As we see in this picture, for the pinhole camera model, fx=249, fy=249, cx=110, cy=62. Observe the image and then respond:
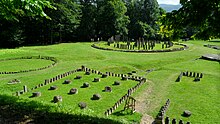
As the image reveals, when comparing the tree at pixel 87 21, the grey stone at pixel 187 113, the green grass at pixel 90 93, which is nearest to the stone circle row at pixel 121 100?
the green grass at pixel 90 93

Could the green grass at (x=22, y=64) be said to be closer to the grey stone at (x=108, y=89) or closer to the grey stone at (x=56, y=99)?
the grey stone at (x=56, y=99)

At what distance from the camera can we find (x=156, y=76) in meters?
32.5

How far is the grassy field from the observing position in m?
20.1

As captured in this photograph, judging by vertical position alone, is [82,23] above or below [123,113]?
above

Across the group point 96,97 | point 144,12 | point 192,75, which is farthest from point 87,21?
point 96,97

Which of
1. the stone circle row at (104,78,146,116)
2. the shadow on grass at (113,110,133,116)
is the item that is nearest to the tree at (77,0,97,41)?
the stone circle row at (104,78,146,116)

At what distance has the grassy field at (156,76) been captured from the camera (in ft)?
65.9

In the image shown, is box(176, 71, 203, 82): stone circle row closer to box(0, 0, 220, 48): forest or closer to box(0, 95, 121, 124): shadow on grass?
box(0, 0, 220, 48): forest

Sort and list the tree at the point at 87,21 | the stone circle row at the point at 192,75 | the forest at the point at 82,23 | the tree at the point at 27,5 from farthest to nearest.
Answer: the tree at the point at 87,21 → the forest at the point at 82,23 → the stone circle row at the point at 192,75 → the tree at the point at 27,5

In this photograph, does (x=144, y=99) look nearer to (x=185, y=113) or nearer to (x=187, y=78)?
(x=185, y=113)

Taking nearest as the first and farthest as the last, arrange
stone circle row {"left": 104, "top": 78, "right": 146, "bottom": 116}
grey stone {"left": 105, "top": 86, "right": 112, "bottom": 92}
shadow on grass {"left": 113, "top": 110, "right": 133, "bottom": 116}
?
1. stone circle row {"left": 104, "top": 78, "right": 146, "bottom": 116}
2. shadow on grass {"left": 113, "top": 110, "right": 133, "bottom": 116}
3. grey stone {"left": 105, "top": 86, "right": 112, "bottom": 92}

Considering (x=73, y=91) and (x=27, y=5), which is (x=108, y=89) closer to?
(x=73, y=91)

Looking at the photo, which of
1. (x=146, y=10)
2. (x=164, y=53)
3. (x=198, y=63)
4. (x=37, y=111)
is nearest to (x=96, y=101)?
(x=37, y=111)

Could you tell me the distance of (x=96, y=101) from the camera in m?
21.2
